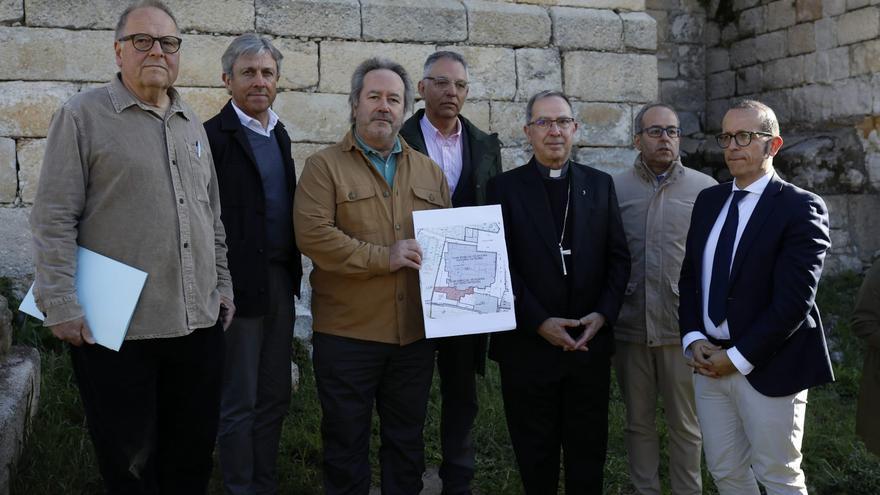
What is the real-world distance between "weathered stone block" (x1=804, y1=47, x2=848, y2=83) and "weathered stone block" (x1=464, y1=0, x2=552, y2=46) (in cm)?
344

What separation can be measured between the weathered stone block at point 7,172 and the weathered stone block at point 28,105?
0.25 ft

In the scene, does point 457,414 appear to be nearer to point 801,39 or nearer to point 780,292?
point 780,292

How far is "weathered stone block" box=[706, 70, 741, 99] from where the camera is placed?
9.73 meters

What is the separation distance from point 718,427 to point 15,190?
448cm

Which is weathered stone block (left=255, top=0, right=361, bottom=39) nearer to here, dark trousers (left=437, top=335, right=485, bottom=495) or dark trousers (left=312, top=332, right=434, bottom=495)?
dark trousers (left=437, top=335, right=485, bottom=495)

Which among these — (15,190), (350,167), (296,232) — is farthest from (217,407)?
(15,190)

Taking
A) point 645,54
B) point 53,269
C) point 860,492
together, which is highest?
point 645,54

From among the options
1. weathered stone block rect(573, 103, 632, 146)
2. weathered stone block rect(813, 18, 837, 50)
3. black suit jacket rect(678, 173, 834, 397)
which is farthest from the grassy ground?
weathered stone block rect(813, 18, 837, 50)

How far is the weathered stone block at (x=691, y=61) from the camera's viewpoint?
9.90 metres

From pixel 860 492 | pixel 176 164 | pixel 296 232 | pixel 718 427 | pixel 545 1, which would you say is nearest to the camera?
pixel 176 164

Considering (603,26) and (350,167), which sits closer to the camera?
(350,167)

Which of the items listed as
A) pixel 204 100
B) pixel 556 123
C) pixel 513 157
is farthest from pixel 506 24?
pixel 556 123

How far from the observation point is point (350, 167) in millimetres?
3648

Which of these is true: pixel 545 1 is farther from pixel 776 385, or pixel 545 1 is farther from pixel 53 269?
pixel 53 269
